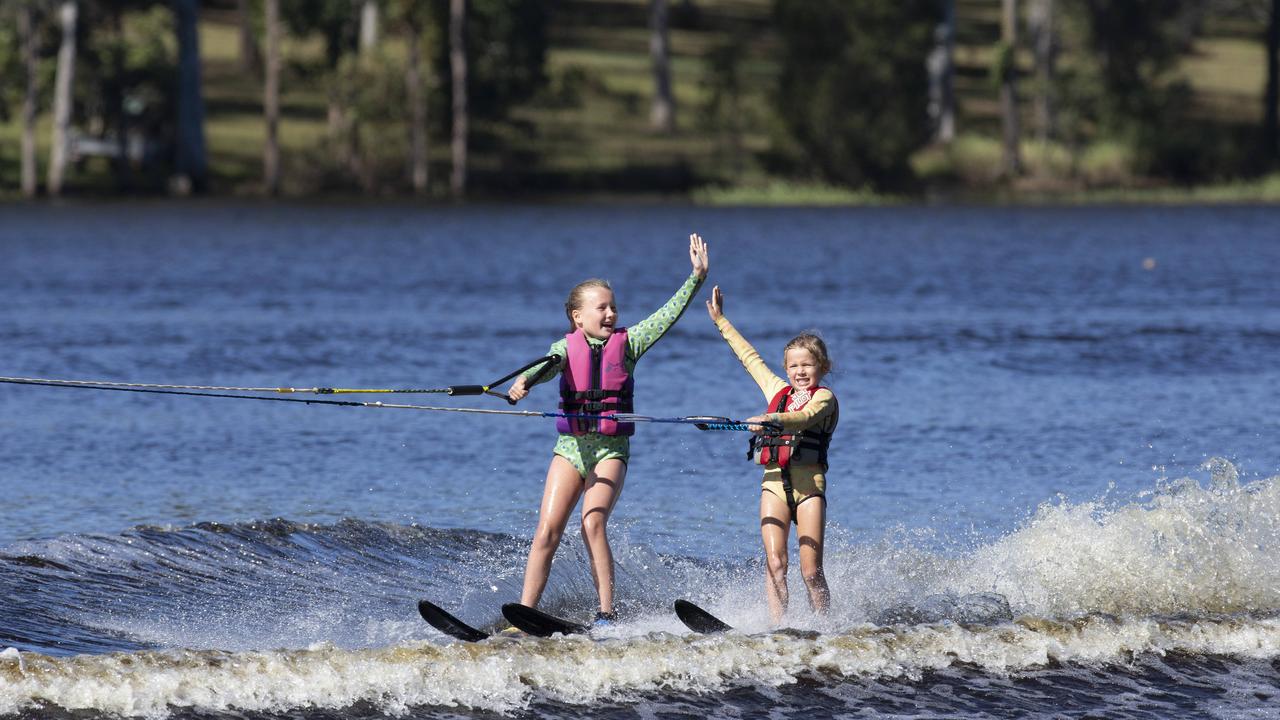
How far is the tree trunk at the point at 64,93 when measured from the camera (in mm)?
65125

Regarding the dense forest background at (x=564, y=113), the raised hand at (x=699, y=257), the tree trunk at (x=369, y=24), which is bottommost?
the dense forest background at (x=564, y=113)

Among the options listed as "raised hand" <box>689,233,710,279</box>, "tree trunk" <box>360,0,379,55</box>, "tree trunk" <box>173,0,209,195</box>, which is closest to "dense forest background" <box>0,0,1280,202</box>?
"tree trunk" <box>173,0,209,195</box>

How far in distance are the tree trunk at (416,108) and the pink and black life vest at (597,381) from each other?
6192 cm

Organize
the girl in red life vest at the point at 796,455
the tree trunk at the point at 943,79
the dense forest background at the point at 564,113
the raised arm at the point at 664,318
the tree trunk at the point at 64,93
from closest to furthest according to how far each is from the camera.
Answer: the girl in red life vest at the point at 796,455 → the raised arm at the point at 664,318 → the tree trunk at the point at 64,93 → the dense forest background at the point at 564,113 → the tree trunk at the point at 943,79

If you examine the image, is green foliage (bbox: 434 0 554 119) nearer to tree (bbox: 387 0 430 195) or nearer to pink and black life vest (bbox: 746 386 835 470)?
tree (bbox: 387 0 430 195)

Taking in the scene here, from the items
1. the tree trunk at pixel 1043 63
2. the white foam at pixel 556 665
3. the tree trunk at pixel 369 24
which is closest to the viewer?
the white foam at pixel 556 665

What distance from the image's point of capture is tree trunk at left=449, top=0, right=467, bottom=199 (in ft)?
232

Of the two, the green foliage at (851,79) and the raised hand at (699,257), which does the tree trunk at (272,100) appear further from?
the raised hand at (699,257)

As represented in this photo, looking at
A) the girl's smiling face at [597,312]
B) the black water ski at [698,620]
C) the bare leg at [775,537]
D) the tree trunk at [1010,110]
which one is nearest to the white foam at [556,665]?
the black water ski at [698,620]

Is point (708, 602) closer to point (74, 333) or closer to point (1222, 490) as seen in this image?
point (1222, 490)

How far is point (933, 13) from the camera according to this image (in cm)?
8094

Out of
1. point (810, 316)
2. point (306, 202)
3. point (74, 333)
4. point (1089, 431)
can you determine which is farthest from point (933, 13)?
point (1089, 431)

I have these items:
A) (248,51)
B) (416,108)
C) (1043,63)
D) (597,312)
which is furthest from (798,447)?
(248,51)

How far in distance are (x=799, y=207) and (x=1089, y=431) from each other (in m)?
55.1
